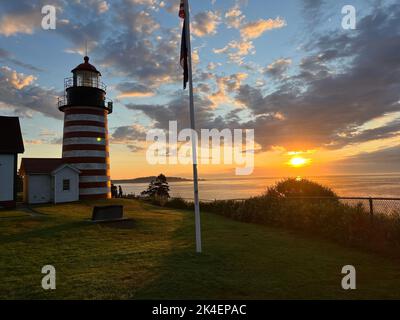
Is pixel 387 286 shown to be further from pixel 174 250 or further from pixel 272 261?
pixel 174 250

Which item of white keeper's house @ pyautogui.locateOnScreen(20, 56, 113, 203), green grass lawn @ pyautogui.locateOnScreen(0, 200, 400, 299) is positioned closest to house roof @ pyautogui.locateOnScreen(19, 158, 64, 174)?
white keeper's house @ pyautogui.locateOnScreen(20, 56, 113, 203)

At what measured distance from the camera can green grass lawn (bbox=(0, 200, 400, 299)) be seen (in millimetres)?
6574

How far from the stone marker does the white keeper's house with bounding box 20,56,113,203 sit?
13464 millimetres

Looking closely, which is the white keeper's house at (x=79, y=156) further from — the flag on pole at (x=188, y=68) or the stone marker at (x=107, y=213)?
the flag on pole at (x=188, y=68)

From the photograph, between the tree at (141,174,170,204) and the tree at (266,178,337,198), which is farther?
the tree at (141,174,170,204)

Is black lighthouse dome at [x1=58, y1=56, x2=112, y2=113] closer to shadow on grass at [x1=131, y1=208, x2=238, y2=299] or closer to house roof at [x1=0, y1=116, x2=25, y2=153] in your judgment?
house roof at [x1=0, y1=116, x2=25, y2=153]

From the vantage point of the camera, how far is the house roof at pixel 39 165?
2841cm

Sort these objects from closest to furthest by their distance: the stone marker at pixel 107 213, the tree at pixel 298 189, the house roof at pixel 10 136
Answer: the stone marker at pixel 107 213
the tree at pixel 298 189
the house roof at pixel 10 136

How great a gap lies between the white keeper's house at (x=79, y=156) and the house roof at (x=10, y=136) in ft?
13.6

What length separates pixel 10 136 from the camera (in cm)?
2492

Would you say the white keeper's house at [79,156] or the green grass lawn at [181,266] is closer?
the green grass lawn at [181,266]

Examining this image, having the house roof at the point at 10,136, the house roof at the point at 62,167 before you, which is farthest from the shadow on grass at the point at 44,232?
the house roof at the point at 62,167
